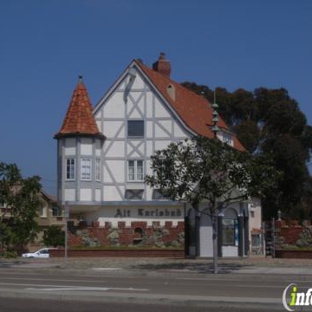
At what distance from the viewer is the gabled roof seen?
4948 centimetres

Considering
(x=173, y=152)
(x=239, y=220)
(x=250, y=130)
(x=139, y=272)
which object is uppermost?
(x=250, y=130)

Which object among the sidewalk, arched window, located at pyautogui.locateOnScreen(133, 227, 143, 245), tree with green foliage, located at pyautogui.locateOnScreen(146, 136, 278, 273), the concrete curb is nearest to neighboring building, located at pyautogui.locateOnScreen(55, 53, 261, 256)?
arched window, located at pyautogui.locateOnScreen(133, 227, 143, 245)

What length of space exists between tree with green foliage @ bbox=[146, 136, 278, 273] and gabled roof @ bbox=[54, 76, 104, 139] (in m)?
22.0

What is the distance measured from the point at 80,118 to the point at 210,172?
952 inches

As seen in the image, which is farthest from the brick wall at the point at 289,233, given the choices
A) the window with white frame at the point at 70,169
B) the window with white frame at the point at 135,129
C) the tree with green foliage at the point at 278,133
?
the tree with green foliage at the point at 278,133

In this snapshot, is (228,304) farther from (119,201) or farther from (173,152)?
(119,201)

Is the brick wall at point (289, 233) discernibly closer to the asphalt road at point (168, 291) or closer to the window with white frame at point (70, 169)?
the asphalt road at point (168, 291)

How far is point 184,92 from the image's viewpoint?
2250 inches

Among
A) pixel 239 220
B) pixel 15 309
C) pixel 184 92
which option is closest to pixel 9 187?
pixel 239 220

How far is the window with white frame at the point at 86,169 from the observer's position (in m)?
49.3

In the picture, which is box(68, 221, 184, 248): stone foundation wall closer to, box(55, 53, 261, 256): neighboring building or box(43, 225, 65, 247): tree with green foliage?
box(55, 53, 261, 256): neighboring building

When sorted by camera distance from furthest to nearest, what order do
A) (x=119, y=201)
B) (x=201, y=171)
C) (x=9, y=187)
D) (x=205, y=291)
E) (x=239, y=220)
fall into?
(x=119, y=201), (x=239, y=220), (x=9, y=187), (x=201, y=171), (x=205, y=291)

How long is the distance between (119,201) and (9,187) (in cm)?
1808

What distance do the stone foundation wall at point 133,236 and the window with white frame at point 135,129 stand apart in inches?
379
